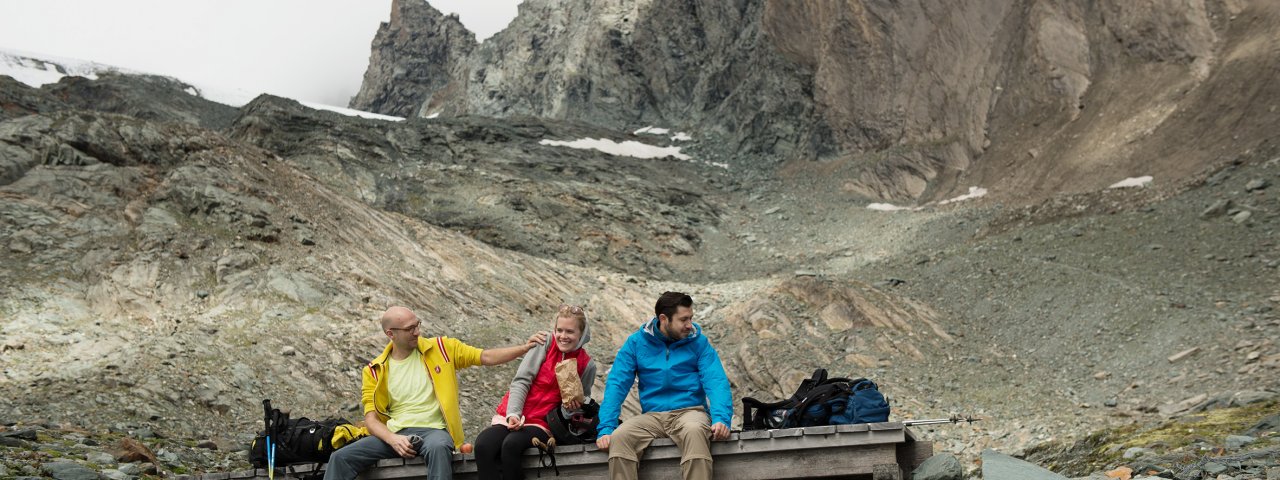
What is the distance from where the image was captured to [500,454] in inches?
328

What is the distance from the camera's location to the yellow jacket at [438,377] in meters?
8.91

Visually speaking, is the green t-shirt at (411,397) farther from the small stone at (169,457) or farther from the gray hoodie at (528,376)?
the small stone at (169,457)

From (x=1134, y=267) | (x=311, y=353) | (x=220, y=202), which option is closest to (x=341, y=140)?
(x=220, y=202)

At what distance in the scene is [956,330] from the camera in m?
33.7

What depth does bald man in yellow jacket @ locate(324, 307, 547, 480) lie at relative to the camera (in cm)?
857

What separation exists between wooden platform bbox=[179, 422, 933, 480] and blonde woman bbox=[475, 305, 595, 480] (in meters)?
0.21

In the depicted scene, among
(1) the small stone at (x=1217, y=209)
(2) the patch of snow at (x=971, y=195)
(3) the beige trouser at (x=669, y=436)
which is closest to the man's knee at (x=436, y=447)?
(3) the beige trouser at (x=669, y=436)

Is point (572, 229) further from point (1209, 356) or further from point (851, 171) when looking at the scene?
point (1209, 356)

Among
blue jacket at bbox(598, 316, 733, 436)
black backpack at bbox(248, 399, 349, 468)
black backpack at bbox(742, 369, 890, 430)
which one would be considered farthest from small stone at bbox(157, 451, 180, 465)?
black backpack at bbox(742, 369, 890, 430)

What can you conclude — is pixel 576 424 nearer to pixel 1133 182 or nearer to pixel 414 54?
pixel 1133 182

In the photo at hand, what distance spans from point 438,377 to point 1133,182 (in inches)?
1696

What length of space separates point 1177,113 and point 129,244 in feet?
146

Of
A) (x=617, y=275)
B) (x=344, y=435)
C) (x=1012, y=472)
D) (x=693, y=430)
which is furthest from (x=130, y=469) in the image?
(x=617, y=275)

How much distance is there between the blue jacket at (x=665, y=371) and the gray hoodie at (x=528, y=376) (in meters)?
0.26
